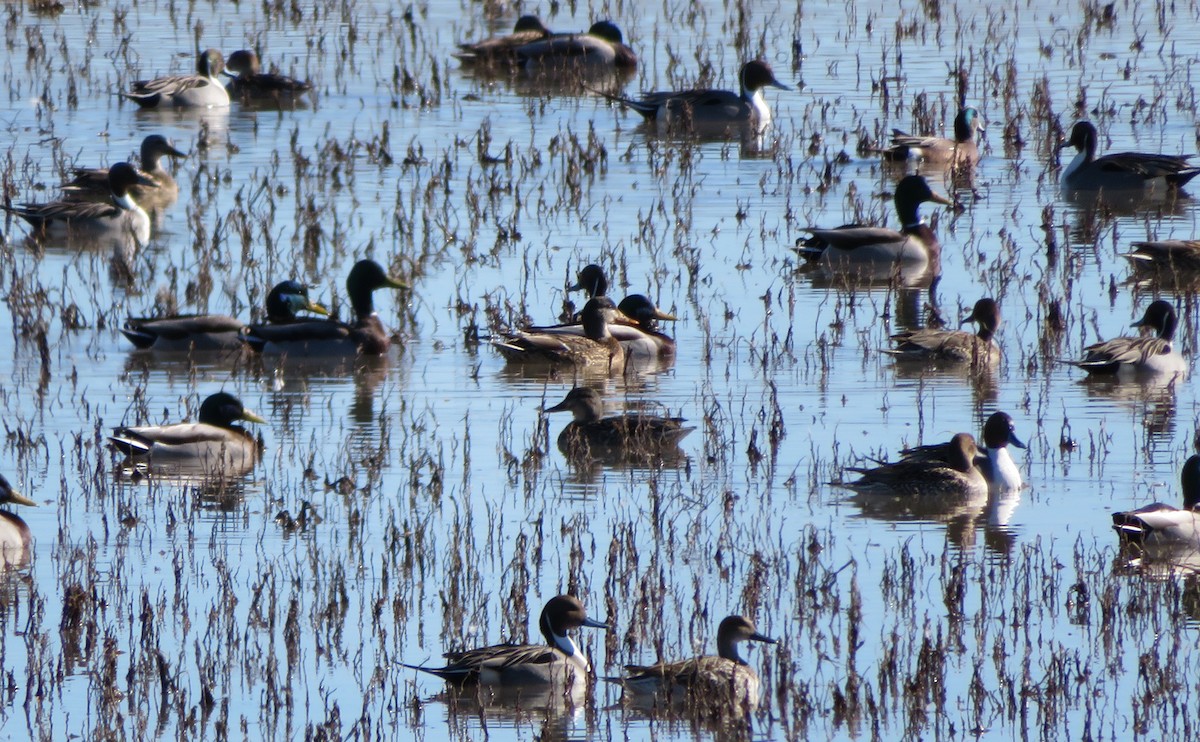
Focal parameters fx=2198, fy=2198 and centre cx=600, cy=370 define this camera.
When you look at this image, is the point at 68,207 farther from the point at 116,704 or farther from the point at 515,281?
the point at 116,704

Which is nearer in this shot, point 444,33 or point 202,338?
point 202,338

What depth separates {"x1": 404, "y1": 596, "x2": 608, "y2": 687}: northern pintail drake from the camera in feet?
23.7

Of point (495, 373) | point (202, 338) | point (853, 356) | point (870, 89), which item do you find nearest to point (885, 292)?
point (853, 356)

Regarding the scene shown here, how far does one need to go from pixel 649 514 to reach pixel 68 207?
8.18m

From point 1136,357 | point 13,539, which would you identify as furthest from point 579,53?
point 13,539

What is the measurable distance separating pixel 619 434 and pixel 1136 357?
3224mm

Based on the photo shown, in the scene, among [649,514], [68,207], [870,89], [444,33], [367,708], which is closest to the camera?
[367,708]

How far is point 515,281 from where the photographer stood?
1466 cm

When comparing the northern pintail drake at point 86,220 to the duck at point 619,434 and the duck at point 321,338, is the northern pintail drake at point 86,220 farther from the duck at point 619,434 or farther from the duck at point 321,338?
the duck at point 619,434

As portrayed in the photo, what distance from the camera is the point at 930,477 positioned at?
9.75m

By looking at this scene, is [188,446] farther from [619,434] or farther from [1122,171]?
[1122,171]

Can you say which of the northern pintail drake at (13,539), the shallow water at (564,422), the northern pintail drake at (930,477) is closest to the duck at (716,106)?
the shallow water at (564,422)

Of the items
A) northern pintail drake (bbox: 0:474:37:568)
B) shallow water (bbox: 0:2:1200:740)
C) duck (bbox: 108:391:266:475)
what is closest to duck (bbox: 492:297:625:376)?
shallow water (bbox: 0:2:1200:740)

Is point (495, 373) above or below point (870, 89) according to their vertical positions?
below
